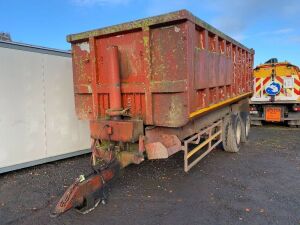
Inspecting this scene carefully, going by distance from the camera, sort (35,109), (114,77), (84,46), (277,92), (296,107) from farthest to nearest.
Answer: (277,92), (296,107), (35,109), (84,46), (114,77)

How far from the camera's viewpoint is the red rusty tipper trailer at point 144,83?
400cm

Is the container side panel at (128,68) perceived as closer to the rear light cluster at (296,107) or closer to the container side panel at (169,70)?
the container side panel at (169,70)

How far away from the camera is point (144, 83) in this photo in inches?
168

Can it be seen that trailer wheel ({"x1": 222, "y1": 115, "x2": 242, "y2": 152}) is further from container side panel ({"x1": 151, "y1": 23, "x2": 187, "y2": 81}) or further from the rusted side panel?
container side panel ({"x1": 151, "y1": 23, "x2": 187, "y2": 81})

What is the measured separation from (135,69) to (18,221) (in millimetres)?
2640

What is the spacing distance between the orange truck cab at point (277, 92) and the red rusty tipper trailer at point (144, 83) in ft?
21.4

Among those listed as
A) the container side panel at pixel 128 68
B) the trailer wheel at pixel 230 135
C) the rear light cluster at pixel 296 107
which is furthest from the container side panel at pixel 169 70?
the rear light cluster at pixel 296 107

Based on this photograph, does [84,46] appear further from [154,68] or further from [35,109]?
[35,109]

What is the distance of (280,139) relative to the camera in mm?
8891

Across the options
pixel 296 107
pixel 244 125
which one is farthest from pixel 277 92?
pixel 244 125

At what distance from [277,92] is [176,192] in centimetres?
786

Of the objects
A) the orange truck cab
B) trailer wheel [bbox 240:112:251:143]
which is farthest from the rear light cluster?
trailer wheel [bbox 240:112:251:143]

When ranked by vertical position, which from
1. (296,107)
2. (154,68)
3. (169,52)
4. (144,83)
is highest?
(169,52)

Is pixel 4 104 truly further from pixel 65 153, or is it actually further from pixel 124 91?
pixel 124 91
